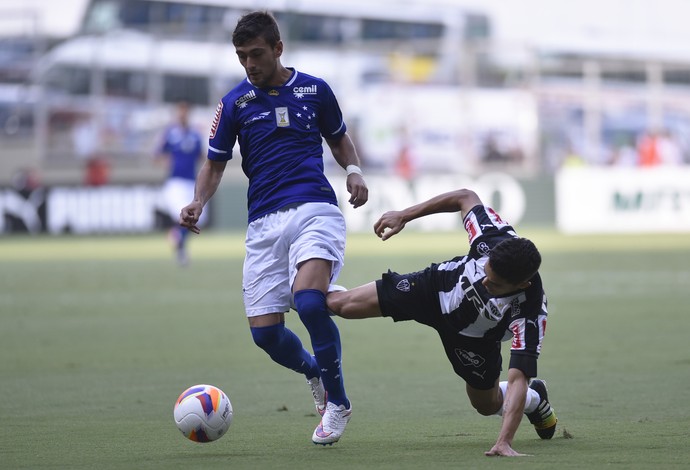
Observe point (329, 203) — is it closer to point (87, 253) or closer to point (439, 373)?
point (439, 373)

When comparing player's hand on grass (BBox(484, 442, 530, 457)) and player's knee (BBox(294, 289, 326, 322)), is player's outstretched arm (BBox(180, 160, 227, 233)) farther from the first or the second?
player's hand on grass (BBox(484, 442, 530, 457))

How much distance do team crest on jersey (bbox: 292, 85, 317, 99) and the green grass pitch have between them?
187cm

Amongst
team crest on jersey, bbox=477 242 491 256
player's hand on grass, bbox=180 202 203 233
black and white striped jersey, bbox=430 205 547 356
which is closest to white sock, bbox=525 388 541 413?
black and white striped jersey, bbox=430 205 547 356

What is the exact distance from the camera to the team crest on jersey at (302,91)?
23.7 feet

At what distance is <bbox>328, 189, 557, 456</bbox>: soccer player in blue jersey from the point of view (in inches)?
239

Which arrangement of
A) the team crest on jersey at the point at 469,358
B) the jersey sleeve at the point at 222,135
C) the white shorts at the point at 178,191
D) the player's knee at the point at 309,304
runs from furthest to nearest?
the white shorts at the point at 178,191, the jersey sleeve at the point at 222,135, the player's knee at the point at 309,304, the team crest on jersey at the point at 469,358

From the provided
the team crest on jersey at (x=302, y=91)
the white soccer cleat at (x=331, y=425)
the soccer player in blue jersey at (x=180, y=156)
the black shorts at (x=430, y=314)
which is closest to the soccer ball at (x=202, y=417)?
the white soccer cleat at (x=331, y=425)

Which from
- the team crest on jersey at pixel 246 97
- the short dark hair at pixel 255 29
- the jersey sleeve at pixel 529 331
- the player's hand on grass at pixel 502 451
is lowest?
the player's hand on grass at pixel 502 451

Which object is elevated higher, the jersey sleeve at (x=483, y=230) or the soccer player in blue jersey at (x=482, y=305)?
the jersey sleeve at (x=483, y=230)

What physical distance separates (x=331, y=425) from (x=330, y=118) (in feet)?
5.85

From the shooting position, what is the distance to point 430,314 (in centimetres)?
657

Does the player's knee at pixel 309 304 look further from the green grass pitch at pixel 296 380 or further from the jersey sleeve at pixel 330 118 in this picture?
the jersey sleeve at pixel 330 118

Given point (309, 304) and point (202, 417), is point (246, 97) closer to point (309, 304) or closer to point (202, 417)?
point (309, 304)

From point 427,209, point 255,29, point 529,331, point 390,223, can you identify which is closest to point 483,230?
point 427,209
